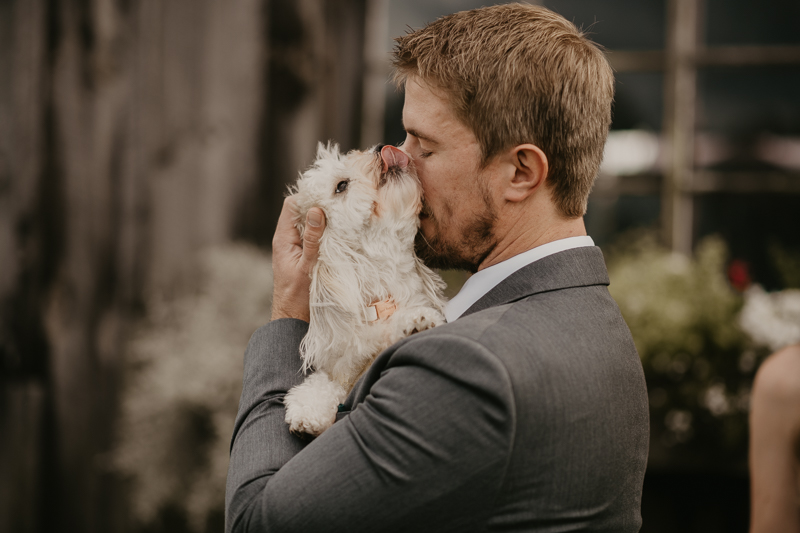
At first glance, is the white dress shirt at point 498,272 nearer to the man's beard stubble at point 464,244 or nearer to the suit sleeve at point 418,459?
the man's beard stubble at point 464,244

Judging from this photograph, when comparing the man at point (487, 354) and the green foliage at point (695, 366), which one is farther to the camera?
the green foliage at point (695, 366)

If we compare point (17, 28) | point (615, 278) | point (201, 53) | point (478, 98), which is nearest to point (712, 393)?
point (615, 278)

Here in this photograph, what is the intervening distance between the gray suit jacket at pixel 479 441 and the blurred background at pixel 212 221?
2274 millimetres

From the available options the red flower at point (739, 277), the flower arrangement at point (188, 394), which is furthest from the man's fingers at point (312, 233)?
the red flower at point (739, 277)

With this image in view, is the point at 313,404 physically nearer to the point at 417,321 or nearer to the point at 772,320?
the point at 417,321

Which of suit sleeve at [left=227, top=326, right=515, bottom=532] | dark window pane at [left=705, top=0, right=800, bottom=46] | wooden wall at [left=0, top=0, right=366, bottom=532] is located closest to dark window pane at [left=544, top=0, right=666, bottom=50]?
dark window pane at [left=705, top=0, right=800, bottom=46]

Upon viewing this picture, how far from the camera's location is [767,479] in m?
2.07

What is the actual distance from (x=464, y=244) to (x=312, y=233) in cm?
42

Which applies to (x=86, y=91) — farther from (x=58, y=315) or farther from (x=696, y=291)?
(x=696, y=291)

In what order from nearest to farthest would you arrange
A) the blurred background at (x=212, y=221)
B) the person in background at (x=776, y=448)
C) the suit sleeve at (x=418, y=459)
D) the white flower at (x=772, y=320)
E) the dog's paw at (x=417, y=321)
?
the suit sleeve at (x=418, y=459), the dog's paw at (x=417, y=321), the person in background at (x=776, y=448), the white flower at (x=772, y=320), the blurred background at (x=212, y=221)

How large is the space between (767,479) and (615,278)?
167 centimetres

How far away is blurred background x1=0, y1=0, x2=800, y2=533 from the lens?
3.34m

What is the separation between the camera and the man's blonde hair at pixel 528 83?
1.28 meters

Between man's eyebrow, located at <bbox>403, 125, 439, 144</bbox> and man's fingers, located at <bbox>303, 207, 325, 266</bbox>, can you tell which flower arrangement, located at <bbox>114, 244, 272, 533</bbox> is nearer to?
man's fingers, located at <bbox>303, 207, 325, 266</bbox>
